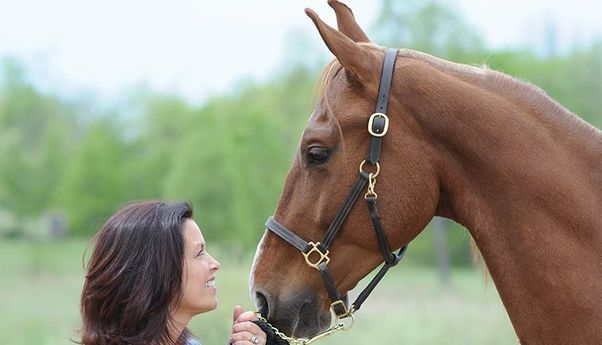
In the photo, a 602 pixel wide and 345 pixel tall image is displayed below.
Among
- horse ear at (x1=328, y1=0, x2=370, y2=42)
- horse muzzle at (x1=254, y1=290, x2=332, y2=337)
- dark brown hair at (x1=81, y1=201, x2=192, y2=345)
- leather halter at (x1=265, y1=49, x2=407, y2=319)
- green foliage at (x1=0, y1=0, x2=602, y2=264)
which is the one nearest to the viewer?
dark brown hair at (x1=81, y1=201, x2=192, y2=345)

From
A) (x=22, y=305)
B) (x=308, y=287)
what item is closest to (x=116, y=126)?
(x=22, y=305)

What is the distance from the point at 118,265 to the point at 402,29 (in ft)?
103

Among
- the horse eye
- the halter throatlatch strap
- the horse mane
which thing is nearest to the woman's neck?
the horse eye

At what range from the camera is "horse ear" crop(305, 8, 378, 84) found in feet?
10.3

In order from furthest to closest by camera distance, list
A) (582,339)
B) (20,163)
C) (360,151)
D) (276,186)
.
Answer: (20,163)
(276,186)
(360,151)
(582,339)

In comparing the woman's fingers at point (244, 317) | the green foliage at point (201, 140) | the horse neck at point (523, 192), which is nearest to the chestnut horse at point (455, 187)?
the horse neck at point (523, 192)

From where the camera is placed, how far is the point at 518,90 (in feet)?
10.6

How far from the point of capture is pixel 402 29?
3338 cm

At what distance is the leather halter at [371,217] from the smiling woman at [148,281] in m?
0.34

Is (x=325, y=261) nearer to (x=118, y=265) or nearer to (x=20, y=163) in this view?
(x=118, y=265)

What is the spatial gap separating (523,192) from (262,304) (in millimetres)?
1094

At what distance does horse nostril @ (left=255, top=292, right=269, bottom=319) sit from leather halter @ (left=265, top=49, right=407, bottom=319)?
0.24 m

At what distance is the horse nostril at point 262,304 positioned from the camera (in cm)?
332

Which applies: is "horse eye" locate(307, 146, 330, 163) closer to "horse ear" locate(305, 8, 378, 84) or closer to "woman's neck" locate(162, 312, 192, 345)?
"horse ear" locate(305, 8, 378, 84)
